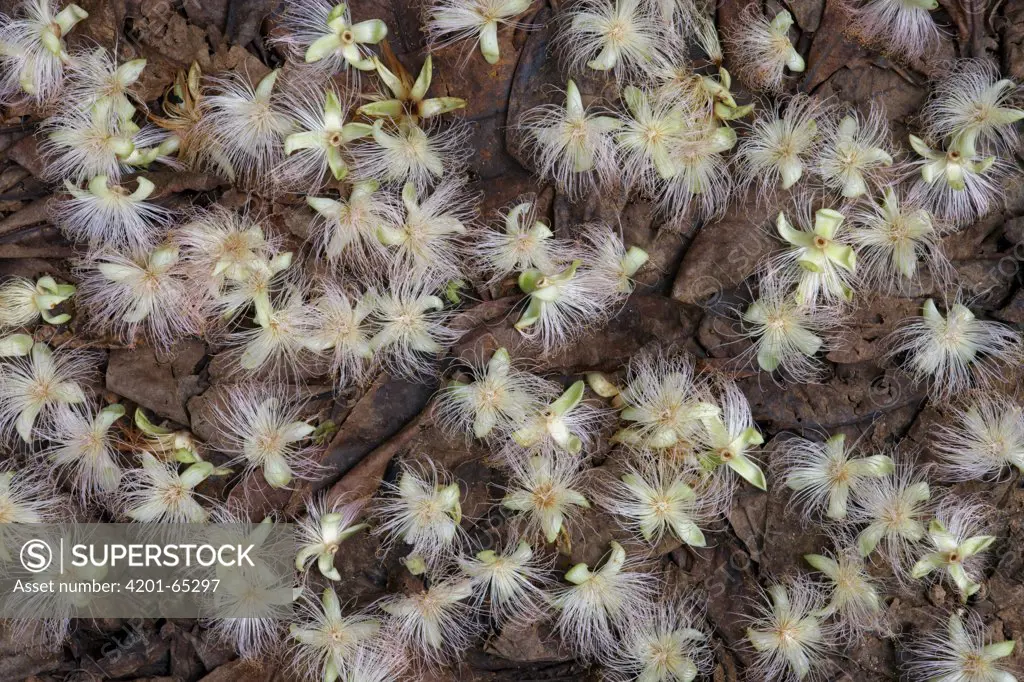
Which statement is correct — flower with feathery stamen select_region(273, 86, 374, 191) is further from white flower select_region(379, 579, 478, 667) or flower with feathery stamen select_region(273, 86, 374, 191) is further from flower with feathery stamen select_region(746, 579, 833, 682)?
flower with feathery stamen select_region(746, 579, 833, 682)

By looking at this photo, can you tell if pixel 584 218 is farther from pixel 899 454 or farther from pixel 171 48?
pixel 171 48

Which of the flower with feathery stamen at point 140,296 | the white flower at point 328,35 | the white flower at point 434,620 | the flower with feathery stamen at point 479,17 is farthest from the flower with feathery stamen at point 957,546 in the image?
the flower with feathery stamen at point 140,296

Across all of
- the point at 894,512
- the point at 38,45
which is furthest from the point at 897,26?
the point at 38,45

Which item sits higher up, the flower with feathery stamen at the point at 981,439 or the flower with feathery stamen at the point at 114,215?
the flower with feathery stamen at the point at 114,215

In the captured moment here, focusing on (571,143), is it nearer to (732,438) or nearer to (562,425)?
(562,425)

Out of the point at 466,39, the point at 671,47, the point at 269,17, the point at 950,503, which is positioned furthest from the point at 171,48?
the point at 950,503

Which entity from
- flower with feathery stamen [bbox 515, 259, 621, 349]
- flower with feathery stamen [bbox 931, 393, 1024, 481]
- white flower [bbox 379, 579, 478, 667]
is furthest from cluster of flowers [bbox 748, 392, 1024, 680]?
white flower [bbox 379, 579, 478, 667]

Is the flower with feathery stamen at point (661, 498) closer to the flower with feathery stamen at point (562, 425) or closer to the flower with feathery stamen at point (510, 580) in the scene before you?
the flower with feathery stamen at point (562, 425)
